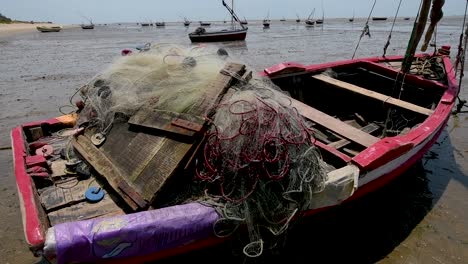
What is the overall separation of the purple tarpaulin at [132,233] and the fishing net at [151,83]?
5.10 ft

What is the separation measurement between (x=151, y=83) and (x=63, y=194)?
1932mm

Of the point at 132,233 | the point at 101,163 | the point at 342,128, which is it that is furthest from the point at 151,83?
the point at 342,128

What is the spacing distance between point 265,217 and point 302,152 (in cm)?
84

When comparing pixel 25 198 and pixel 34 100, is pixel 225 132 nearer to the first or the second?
pixel 25 198

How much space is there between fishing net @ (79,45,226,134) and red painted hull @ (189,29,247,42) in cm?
2960

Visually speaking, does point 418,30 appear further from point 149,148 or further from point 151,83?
point 149,148

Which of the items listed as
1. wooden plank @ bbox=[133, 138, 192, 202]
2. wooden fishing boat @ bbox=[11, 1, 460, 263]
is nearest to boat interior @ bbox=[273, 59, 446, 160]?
wooden fishing boat @ bbox=[11, 1, 460, 263]

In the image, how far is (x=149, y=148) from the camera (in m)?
4.02

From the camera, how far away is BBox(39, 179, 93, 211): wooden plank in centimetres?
377

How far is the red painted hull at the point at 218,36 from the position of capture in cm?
3416

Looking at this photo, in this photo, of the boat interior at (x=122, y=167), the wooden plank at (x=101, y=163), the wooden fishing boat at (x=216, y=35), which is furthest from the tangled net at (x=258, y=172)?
the wooden fishing boat at (x=216, y=35)

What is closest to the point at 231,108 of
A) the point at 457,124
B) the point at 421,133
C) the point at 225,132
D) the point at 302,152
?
the point at 225,132

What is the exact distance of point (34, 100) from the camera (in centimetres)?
1189

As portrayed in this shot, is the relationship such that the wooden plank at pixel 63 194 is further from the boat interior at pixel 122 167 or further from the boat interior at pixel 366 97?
the boat interior at pixel 366 97
